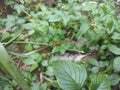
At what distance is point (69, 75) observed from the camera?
110 cm

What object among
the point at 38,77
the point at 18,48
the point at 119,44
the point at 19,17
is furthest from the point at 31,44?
the point at 119,44

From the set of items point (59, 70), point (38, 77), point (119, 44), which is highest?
point (59, 70)

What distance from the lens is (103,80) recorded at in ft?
3.55

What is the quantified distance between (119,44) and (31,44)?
558 mm

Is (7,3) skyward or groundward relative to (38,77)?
skyward

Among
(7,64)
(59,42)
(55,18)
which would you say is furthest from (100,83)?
(55,18)

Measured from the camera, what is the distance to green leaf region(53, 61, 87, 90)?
3.56 ft

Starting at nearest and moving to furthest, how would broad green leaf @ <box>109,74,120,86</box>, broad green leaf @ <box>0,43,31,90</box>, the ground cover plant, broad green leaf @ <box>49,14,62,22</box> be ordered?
broad green leaf @ <box>0,43,31,90</box>
broad green leaf @ <box>109,74,120,86</box>
the ground cover plant
broad green leaf @ <box>49,14,62,22</box>

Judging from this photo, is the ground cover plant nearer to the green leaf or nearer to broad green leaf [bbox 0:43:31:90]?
the green leaf

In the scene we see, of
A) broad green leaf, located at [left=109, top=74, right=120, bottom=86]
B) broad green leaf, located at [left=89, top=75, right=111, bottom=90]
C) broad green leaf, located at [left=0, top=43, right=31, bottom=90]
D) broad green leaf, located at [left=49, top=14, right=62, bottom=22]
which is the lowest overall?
broad green leaf, located at [left=109, top=74, right=120, bottom=86]

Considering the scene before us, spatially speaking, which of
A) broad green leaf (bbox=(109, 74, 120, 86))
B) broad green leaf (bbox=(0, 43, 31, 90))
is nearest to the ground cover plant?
broad green leaf (bbox=(109, 74, 120, 86))

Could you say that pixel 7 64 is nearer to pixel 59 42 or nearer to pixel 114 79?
pixel 114 79

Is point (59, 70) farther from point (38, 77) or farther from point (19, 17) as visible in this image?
point (19, 17)

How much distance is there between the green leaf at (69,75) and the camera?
1.09 metres
